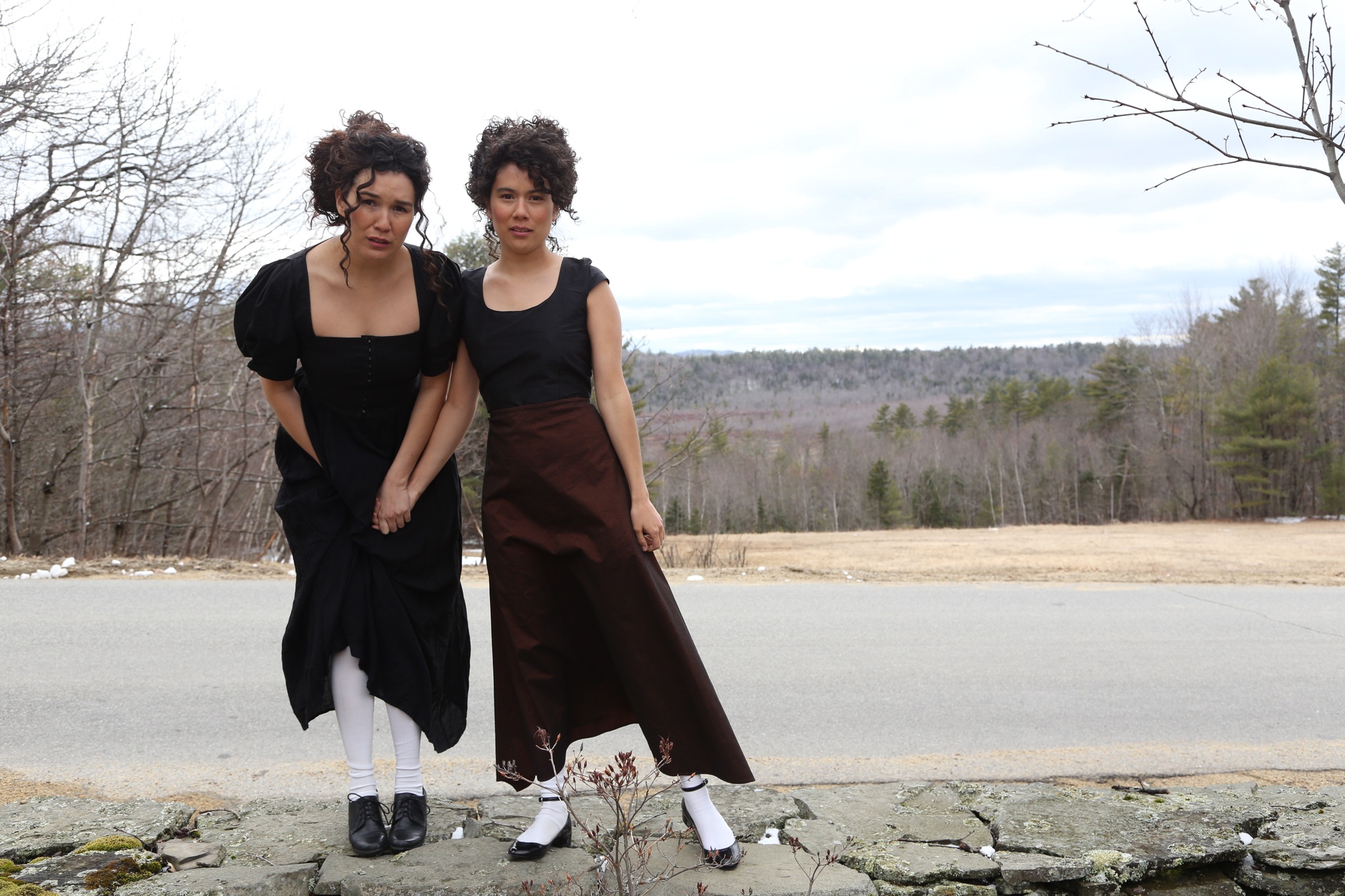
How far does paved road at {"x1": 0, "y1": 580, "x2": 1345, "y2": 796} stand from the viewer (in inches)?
153

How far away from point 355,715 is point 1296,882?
264cm

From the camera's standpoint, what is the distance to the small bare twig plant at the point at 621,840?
219cm

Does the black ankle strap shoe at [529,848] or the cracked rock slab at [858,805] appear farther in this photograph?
the cracked rock slab at [858,805]

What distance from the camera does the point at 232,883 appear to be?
2.40m

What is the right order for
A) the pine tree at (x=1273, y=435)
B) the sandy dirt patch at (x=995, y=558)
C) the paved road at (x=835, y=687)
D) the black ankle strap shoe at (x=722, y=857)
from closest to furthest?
the black ankle strap shoe at (x=722, y=857)
the paved road at (x=835, y=687)
the sandy dirt patch at (x=995, y=558)
the pine tree at (x=1273, y=435)

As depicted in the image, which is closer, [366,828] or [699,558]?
[366,828]

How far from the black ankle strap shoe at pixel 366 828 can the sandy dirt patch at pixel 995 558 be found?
5297mm

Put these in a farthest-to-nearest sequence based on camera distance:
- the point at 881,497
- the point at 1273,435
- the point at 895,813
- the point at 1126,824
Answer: the point at 881,497 < the point at 1273,435 < the point at 895,813 < the point at 1126,824

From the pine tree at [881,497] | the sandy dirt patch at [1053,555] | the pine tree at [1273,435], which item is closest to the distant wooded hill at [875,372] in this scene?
the pine tree at [881,497]

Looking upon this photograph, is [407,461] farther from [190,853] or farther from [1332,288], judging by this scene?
[1332,288]

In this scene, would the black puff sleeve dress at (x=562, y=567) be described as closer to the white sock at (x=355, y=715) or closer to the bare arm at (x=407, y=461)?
the bare arm at (x=407, y=461)

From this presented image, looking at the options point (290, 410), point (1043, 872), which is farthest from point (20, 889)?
point (1043, 872)

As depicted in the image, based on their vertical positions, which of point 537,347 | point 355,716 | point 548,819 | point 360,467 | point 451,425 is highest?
point 537,347

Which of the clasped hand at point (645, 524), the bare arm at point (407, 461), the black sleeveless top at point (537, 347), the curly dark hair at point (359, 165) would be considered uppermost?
the curly dark hair at point (359, 165)
